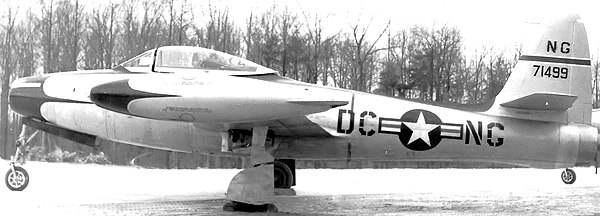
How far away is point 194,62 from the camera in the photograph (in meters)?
9.88

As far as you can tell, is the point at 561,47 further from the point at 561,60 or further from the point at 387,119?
the point at 387,119

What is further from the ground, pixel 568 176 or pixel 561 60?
pixel 561 60

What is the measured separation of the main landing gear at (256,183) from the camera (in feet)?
28.5

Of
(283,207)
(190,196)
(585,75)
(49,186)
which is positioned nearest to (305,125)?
(283,207)

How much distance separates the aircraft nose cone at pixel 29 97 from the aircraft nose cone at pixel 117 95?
10.5 ft

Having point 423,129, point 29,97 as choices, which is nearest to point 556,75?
point 423,129

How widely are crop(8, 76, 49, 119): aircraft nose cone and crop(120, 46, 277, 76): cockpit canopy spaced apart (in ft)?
5.79

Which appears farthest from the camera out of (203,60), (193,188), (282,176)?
(193,188)

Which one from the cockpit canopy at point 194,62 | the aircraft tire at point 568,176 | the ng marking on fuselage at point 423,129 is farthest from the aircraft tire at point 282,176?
the aircraft tire at point 568,176

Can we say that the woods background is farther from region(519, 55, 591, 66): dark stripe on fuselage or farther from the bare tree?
region(519, 55, 591, 66): dark stripe on fuselage

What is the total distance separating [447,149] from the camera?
10.2 m

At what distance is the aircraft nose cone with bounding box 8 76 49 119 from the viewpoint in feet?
35.1

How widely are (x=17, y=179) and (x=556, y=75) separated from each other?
26.9 ft

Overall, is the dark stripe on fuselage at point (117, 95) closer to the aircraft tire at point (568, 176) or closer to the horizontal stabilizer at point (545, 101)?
the horizontal stabilizer at point (545, 101)
